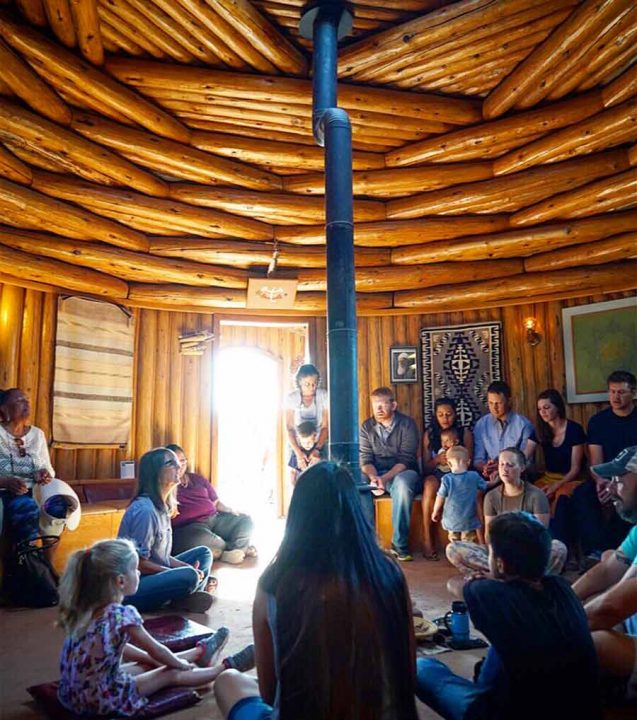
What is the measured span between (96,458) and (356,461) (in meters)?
4.17

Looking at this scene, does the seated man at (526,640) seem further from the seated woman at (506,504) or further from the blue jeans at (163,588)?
the seated woman at (506,504)

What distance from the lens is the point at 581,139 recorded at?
6.60m

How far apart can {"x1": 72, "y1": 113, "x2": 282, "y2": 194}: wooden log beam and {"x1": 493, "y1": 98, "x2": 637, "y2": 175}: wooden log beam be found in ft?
10.0

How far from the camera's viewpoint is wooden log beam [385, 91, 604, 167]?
6.57 meters

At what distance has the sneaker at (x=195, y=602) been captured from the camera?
4.75m

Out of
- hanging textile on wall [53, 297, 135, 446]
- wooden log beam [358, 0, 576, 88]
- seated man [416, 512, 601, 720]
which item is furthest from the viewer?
hanging textile on wall [53, 297, 135, 446]

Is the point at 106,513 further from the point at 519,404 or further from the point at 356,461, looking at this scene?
the point at 519,404

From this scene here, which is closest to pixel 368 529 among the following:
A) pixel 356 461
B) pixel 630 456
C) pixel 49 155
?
pixel 630 456

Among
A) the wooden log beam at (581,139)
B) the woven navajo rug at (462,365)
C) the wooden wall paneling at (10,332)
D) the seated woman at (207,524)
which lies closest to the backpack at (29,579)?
the seated woman at (207,524)

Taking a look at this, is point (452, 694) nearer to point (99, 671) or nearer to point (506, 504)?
point (99, 671)

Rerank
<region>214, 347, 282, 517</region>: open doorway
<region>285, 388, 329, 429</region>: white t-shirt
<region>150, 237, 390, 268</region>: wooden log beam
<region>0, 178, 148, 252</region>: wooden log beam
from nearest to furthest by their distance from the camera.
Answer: <region>0, 178, 148, 252</region>: wooden log beam < <region>285, 388, 329, 429</region>: white t-shirt < <region>150, 237, 390, 268</region>: wooden log beam < <region>214, 347, 282, 517</region>: open doorway

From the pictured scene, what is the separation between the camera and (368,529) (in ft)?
6.89

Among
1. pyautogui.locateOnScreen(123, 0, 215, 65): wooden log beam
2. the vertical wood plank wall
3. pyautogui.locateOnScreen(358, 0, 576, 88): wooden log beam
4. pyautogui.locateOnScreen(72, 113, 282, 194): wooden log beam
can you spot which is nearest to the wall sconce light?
the vertical wood plank wall

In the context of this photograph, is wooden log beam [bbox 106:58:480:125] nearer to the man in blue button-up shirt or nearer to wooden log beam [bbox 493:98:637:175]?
wooden log beam [bbox 493:98:637:175]
